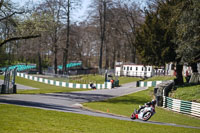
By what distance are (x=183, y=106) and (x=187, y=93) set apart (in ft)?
16.6

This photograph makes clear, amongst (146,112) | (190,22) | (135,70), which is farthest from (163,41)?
(135,70)

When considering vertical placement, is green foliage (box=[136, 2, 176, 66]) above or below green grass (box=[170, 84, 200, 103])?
above

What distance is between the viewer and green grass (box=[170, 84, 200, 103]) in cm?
2686

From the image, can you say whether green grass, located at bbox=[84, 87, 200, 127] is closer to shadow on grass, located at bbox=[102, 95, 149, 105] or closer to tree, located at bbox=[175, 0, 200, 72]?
shadow on grass, located at bbox=[102, 95, 149, 105]

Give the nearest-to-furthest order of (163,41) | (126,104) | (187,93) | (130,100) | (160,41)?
(126,104)
(187,93)
(130,100)
(163,41)
(160,41)

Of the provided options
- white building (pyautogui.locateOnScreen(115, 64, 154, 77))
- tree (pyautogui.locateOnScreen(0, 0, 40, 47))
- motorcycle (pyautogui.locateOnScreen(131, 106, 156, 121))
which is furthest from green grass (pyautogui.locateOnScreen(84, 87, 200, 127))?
white building (pyautogui.locateOnScreen(115, 64, 154, 77))

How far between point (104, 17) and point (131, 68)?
494 inches

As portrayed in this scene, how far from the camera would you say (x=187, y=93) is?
1114 inches

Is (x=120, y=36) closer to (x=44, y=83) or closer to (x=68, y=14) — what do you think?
(x=68, y=14)

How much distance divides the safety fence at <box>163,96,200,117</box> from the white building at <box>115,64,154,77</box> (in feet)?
88.0

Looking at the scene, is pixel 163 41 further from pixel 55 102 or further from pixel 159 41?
pixel 55 102

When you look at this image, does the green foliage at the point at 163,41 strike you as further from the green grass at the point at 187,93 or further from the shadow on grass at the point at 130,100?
the shadow on grass at the point at 130,100

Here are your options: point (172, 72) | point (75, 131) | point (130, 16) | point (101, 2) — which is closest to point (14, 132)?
point (75, 131)

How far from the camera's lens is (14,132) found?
971 cm
